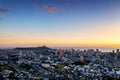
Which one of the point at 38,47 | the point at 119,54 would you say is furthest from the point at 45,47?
the point at 119,54

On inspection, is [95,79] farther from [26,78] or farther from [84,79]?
[26,78]

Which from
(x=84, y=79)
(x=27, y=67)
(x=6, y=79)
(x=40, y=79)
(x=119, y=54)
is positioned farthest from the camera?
(x=119, y=54)

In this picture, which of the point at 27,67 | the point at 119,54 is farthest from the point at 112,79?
the point at 119,54

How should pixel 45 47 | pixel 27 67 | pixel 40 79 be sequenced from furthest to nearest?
pixel 45 47
pixel 27 67
pixel 40 79

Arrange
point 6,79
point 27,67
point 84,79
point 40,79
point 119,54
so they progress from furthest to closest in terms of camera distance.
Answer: point 119,54 < point 27,67 < point 84,79 < point 40,79 < point 6,79

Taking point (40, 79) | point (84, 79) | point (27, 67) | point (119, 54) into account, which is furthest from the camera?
point (119, 54)

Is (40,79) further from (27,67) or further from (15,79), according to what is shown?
(27,67)

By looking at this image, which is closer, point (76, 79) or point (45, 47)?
point (76, 79)

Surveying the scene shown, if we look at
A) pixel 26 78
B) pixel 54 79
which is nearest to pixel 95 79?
pixel 54 79
